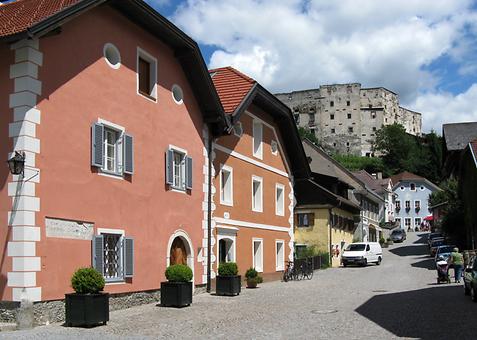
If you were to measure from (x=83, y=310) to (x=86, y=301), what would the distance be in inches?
7.7

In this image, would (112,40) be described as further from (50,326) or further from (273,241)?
(273,241)

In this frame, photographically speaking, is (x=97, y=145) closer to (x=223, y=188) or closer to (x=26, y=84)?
(x=26, y=84)

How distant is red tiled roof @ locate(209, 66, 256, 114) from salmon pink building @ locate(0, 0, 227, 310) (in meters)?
1.53

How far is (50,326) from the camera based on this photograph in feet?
44.8

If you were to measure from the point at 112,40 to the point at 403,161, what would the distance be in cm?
11257

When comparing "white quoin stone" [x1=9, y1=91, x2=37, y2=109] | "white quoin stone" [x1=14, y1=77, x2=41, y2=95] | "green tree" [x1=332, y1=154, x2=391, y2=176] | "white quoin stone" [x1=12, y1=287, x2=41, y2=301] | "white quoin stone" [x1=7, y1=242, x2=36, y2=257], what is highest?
"green tree" [x1=332, y1=154, x2=391, y2=176]

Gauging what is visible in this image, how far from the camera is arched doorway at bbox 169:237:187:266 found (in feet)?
66.6

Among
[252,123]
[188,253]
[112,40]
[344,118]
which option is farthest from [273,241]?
[344,118]

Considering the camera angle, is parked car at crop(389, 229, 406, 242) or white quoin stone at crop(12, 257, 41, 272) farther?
parked car at crop(389, 229, 406, 242)

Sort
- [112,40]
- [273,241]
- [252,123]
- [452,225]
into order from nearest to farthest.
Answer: [112,40]
[252,123]
[273,241]
[452,225]

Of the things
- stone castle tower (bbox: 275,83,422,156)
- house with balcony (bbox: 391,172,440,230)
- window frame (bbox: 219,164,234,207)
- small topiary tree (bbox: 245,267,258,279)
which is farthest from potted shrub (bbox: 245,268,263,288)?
stone castle tower (bbox: 275,83,422,156)

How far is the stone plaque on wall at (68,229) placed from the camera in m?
14.4

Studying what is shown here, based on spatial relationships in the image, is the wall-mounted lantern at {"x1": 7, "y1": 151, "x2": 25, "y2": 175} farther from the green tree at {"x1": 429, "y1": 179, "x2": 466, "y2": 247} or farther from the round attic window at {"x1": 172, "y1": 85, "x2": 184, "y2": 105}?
the green tree at {"x1": 429, "y1": 179, "x2": 466, "y2": 247}

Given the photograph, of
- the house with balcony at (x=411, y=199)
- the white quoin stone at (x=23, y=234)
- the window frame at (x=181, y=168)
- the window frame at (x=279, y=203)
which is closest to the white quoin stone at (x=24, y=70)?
the white quoin stone at (x=23, y=234)
